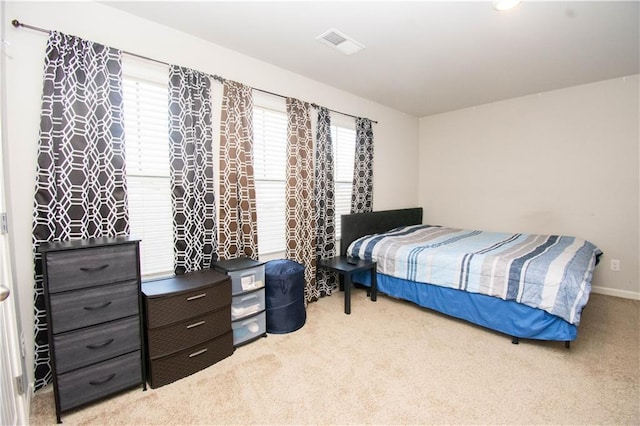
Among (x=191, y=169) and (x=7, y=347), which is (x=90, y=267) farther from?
(x=191, y=169)

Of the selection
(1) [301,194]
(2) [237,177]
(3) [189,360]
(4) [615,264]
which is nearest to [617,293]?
(4) [615,264]

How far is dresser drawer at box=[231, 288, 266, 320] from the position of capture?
94.8 inches

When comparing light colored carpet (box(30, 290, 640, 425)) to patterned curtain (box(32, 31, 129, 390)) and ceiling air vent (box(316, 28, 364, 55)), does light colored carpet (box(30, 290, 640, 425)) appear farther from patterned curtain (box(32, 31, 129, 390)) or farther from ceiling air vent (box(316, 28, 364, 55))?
ceiling air vent (box(316, 28, 364, 55))

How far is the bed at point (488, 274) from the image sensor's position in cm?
224

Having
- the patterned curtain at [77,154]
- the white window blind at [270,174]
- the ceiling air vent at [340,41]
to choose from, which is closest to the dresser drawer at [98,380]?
the patterned curtain at [77,154]

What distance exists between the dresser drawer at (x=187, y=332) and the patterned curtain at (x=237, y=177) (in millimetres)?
628

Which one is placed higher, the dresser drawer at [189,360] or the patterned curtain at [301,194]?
the patterned curtain at [301,194]

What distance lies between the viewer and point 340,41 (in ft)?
8.27

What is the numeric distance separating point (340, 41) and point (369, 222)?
218cm

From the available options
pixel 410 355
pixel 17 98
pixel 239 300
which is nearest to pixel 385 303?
pixel 410 355

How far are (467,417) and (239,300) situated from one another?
1.74 metres

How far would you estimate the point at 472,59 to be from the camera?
9.40 feet

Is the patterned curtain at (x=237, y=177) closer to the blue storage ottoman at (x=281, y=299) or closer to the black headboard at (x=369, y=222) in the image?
the blue storage ottoman at (x=281, y=299)

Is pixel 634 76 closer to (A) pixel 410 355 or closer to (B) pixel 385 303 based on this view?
(B) pixel 385 303
